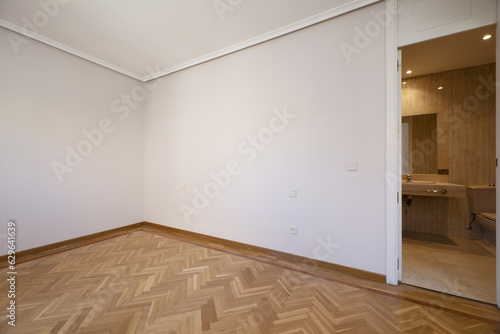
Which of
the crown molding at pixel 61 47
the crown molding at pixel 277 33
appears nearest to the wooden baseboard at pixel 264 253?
the crown molding at pixel 277 33

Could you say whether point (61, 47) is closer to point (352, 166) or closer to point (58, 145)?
point (58, 145)

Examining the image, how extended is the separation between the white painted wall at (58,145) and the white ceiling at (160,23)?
0.37 meters

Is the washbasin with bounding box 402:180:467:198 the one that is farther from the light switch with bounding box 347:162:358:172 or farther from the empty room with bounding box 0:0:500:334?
the light switch with bounding box 347:162:358:172

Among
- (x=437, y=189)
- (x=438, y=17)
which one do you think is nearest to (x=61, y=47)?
(x=438, y=17)

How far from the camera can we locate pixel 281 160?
9.64 ft

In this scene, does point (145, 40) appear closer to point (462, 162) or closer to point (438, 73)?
point (438, 73)

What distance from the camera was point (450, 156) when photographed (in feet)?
12.1

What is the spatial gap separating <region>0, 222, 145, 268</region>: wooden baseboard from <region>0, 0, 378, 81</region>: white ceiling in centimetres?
297

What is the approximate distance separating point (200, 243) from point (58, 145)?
2638 millimetres

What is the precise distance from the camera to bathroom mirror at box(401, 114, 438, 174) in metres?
3.83

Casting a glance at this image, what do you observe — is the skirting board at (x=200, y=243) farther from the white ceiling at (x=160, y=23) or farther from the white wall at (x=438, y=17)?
the white ceiling at (x=160, y=23)

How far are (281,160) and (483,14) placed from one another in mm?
2318

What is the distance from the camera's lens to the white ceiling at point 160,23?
8.21 feet

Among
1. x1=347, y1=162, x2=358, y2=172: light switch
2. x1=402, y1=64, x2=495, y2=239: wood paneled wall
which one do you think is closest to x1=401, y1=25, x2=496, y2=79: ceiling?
x1=402, y1=64, x2=495, y2=239: wood paneled wall
